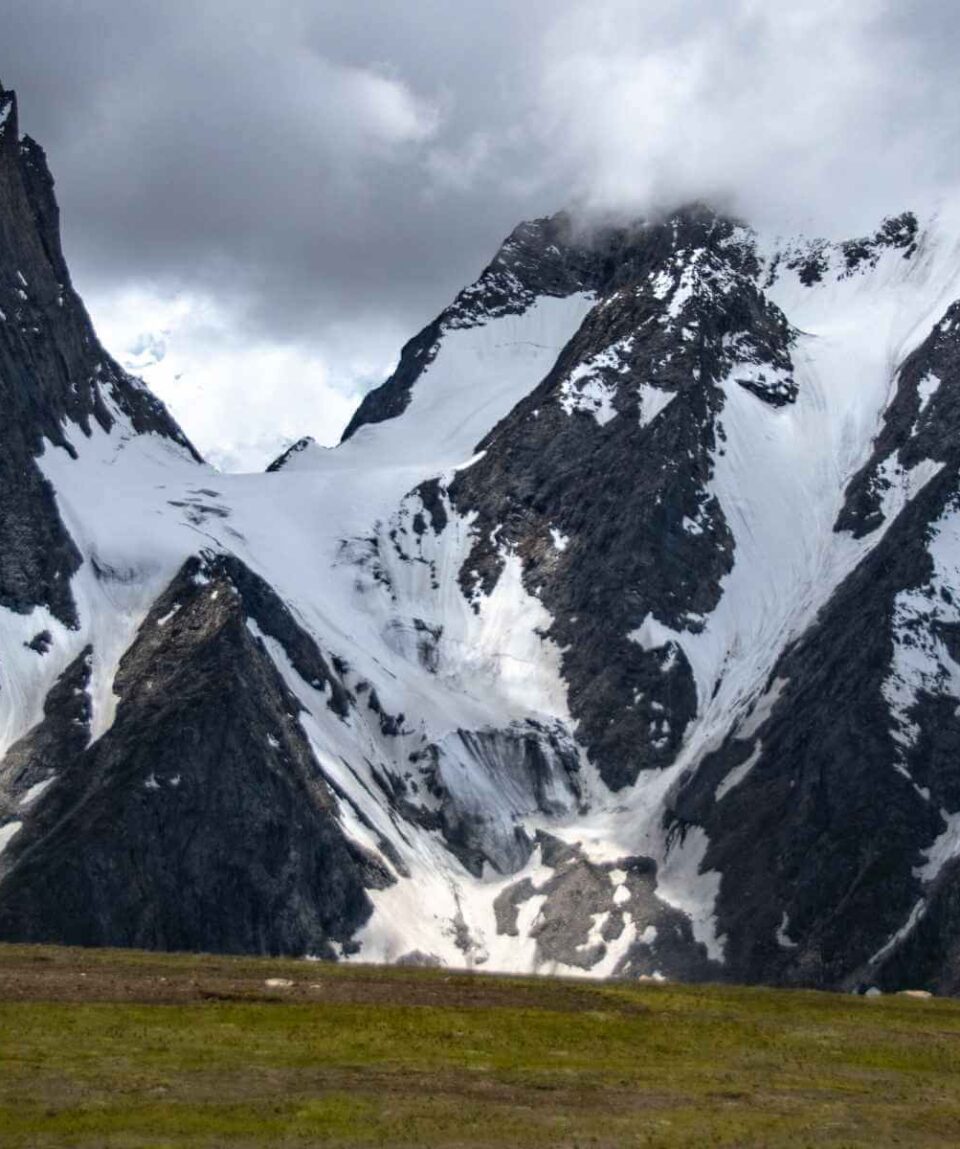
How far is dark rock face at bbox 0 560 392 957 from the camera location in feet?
532

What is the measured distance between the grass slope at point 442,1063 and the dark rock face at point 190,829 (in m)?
88.3

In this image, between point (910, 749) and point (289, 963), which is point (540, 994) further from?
point (910, 749)

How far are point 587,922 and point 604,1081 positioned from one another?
128m

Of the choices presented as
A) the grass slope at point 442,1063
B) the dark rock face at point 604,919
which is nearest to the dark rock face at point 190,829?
the dark rock face at point 604,919

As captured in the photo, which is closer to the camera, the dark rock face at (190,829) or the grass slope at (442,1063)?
the grass slope at (442,1063)

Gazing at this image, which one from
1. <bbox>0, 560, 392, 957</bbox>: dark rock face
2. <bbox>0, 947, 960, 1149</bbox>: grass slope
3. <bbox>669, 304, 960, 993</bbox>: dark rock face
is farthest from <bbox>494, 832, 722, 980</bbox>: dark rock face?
<bbox>0, 947, 960, 1149</bbox>: grass slope

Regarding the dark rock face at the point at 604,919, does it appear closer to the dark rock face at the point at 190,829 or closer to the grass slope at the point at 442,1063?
the dark rock face at the point at 190,829

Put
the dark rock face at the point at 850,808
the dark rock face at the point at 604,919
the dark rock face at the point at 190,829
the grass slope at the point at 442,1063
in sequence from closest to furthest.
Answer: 1. the grass slope at the point at 442,1063
2. the dark rock face at the point at 850,808
3. the dark rock face at the point at 190,829
4. the dark rock face at the point at 604,919

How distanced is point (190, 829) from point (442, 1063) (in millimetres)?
119471

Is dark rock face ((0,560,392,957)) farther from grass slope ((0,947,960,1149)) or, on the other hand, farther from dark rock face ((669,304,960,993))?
grass slope ((0,947,960,1149))

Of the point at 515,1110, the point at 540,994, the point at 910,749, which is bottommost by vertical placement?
the point at 515,1110

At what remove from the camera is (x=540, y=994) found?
72.6 meters

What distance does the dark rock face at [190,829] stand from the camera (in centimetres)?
16212

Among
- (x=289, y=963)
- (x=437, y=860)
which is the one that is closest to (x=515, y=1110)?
(x=289, y=963)
